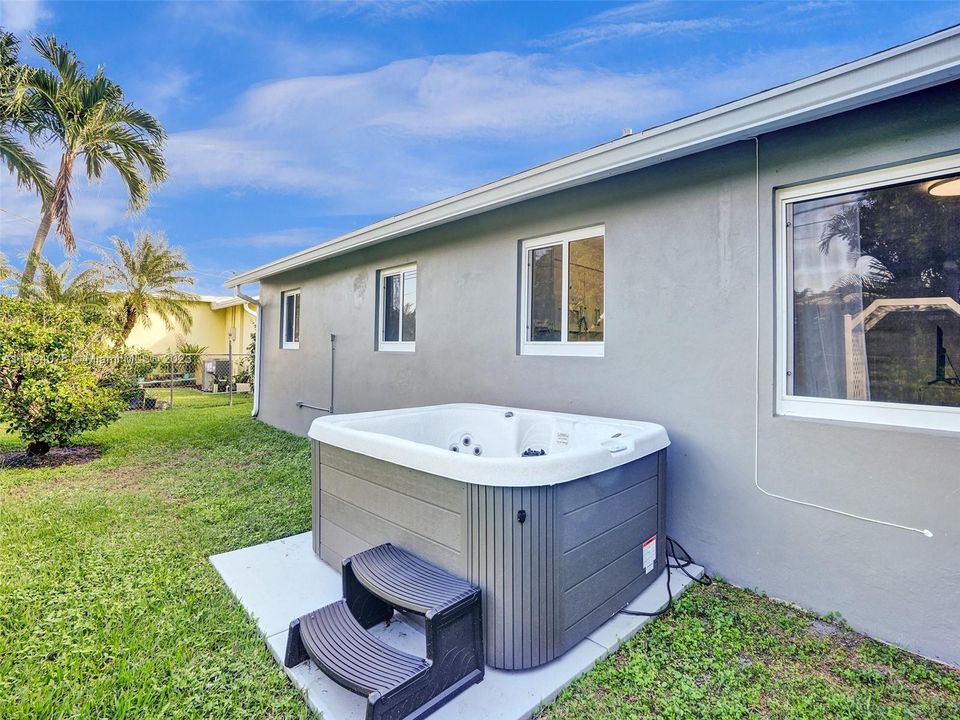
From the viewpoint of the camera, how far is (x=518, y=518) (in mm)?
1948

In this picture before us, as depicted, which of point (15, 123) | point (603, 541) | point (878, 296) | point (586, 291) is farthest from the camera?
point (15, 123)

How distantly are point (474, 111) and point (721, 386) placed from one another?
7.40 metres

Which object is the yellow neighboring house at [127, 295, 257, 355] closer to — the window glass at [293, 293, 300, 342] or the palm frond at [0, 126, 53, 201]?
the palm frond at [0, 126, 53, 201]

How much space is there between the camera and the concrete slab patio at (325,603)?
1.79 meters

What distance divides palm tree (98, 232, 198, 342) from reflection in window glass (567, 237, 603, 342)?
13.5 m

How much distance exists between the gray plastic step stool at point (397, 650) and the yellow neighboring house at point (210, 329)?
1631 centimetres

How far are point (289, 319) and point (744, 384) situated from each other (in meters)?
7.56

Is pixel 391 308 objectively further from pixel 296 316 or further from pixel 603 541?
pixel 603 541

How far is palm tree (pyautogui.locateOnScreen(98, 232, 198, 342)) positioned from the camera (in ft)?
42.4

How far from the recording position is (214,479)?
4945 mm

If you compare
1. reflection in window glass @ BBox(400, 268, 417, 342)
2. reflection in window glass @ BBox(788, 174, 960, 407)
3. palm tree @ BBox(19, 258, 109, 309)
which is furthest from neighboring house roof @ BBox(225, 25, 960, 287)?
palm tree @ BBox(19, 258, 109, 309)

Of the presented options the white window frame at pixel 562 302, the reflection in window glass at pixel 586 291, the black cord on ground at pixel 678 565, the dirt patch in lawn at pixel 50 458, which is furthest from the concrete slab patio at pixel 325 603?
the dirt patch in lawn at pixel 50 458

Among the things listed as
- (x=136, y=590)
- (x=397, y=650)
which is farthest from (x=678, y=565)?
(x=136, y=590)

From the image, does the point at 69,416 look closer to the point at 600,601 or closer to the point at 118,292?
the point at 600,601
